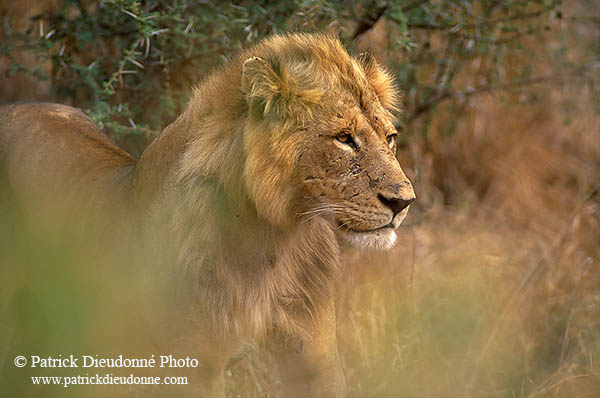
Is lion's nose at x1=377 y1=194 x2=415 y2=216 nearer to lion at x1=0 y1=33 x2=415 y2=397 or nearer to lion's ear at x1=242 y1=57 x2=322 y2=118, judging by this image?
lion at x1=0 y1=33 x2=415 y2=397

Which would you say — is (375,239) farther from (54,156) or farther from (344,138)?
(54,156)

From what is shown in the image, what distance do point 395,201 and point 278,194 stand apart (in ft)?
1.27

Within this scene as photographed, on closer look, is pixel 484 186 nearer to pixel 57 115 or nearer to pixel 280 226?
pixel 57 115

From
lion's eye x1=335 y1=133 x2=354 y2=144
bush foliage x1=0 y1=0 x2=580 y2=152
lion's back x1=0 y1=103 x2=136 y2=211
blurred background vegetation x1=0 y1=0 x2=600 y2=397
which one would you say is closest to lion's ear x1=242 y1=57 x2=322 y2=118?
lion's eye x1=335 y1=133 x2=354 y2=144

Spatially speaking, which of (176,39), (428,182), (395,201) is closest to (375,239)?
(395,201)

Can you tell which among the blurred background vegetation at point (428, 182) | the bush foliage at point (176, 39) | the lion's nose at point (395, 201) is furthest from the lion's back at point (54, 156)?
the lion's nose at point (395, 201)

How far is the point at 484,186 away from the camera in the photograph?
6.75 metres

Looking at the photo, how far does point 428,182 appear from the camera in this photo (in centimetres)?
650

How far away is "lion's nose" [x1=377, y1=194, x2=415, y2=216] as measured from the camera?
2.60 meters

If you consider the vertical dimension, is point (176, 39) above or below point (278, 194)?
below

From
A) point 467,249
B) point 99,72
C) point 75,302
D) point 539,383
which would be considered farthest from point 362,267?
point 75,302

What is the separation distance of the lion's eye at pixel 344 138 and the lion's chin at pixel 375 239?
0.31 m

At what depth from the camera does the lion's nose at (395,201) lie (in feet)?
8.54

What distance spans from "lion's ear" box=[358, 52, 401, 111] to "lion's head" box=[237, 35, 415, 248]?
29 centimetres
